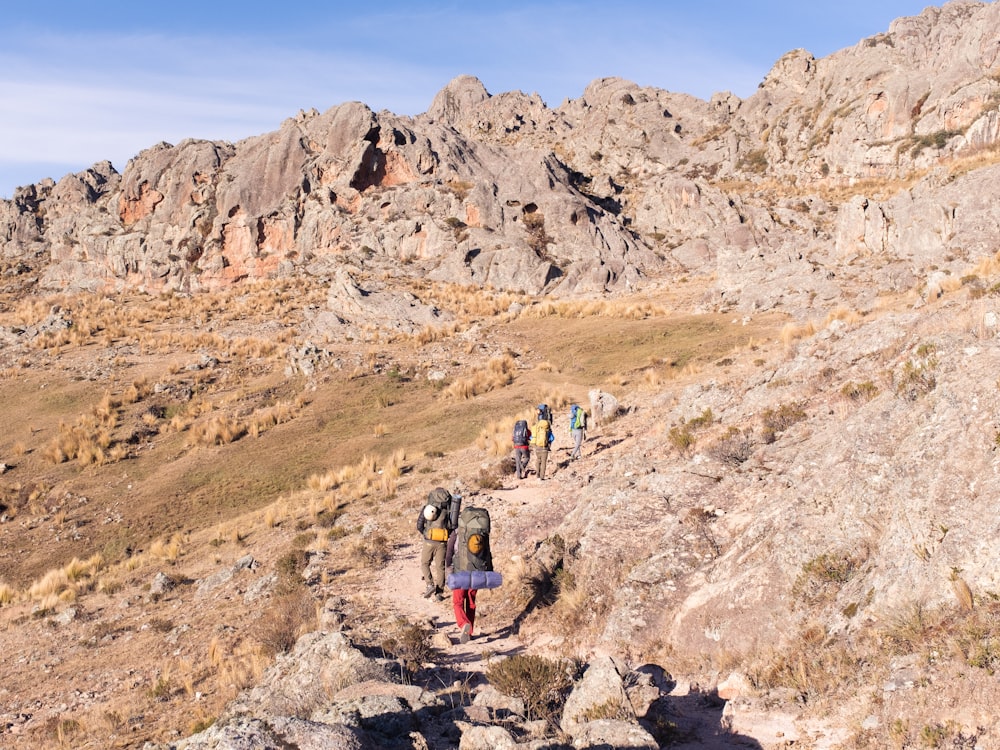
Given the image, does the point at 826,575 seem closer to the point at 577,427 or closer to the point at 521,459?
the point at 521,459

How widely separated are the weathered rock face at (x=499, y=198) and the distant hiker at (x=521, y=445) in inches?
987

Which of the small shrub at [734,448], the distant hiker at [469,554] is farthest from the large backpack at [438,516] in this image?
the small shrub at [734,448]

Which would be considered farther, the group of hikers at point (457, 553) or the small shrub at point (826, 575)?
the group of hikers at point (457, 553)

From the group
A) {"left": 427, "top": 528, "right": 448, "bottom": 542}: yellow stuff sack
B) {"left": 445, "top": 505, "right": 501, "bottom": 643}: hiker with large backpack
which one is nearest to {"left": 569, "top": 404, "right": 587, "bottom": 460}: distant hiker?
{"left": 427, "top": 528, "right": 448, "bottom": 542}: yellow stuff sack

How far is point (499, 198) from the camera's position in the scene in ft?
198

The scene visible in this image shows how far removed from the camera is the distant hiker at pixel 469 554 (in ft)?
29.1

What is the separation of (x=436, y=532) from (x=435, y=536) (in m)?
0.08

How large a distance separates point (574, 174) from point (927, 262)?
167 feet

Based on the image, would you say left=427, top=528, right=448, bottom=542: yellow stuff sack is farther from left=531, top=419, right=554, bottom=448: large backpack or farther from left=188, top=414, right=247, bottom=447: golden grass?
left=188, top=414, right=247, bottom=447: golden grass

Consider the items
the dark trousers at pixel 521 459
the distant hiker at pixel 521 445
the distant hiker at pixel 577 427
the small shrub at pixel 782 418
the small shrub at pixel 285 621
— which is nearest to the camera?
the small shrub at pixel 285 621

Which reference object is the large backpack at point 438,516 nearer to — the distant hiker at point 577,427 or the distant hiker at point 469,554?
the distant hiker at point 469,554

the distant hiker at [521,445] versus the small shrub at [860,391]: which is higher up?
the small shrub at [860,391]

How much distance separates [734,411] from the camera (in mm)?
14719

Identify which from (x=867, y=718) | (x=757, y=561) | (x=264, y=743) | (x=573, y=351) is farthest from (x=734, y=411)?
(x=573, y=351)
